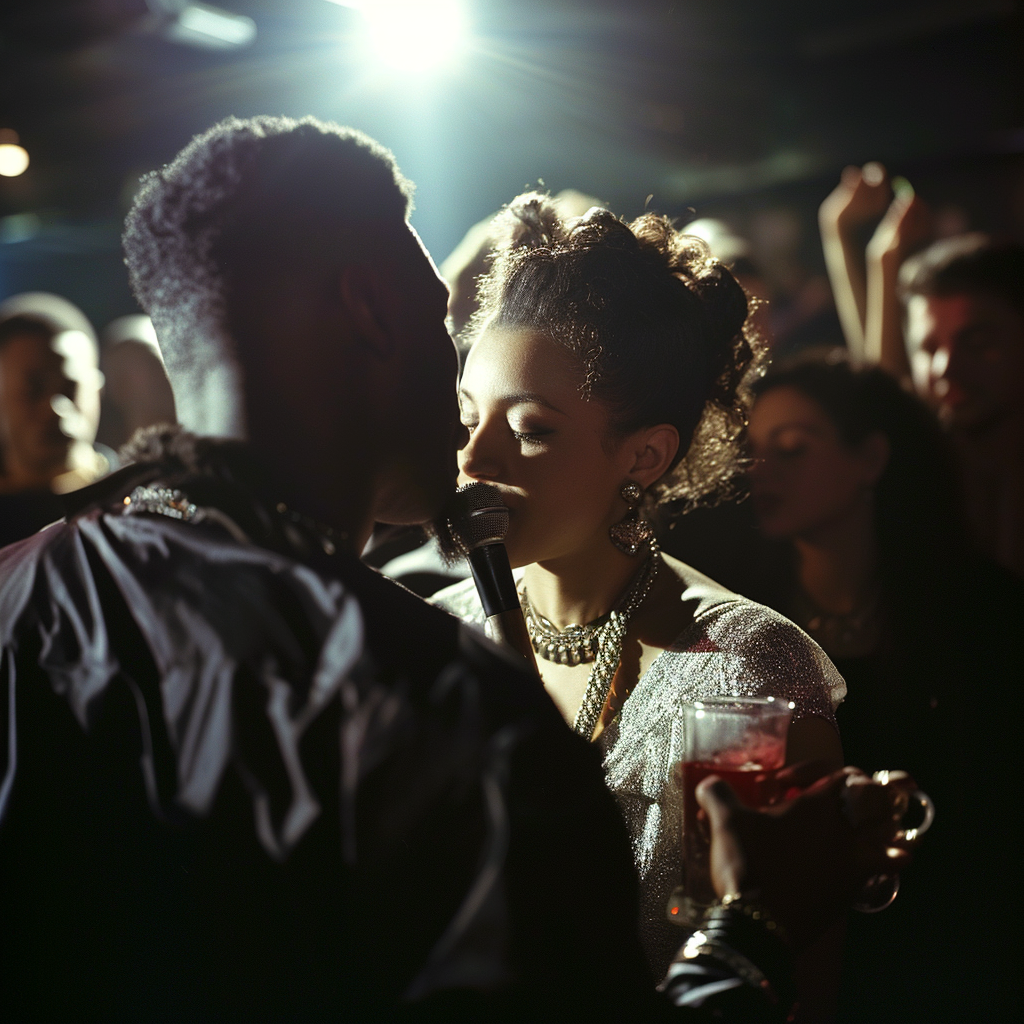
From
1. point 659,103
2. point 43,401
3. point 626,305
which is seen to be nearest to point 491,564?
point 626,305

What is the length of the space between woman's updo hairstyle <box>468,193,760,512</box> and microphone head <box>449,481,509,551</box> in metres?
0.27

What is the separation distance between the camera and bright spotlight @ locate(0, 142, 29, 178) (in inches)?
163

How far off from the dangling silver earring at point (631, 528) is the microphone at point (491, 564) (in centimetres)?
28

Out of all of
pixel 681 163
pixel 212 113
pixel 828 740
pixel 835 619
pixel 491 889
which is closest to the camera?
pixel 491 889

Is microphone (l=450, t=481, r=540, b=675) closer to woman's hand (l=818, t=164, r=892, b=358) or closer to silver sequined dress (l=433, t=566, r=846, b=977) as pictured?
silver sequined dress (l=433, t=566, r=846, b=977)

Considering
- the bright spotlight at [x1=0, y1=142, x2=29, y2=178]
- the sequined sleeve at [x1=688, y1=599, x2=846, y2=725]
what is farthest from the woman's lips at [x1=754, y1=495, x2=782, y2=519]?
the bright spotlight at [x1=0, y1=142, x2=29, y2=178]

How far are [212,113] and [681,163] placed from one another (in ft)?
7.80

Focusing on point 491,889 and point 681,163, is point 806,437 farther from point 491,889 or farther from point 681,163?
point 681,163

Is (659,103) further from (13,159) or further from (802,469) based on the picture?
(802,469)

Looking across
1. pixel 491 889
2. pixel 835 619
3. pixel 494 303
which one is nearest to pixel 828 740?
pixel 835 619

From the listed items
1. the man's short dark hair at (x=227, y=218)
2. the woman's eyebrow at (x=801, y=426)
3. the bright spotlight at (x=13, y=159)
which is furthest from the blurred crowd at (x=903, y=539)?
the bright spotlight at (x=13, y=159)

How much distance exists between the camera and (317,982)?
84 cm

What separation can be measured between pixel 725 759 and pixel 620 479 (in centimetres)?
59

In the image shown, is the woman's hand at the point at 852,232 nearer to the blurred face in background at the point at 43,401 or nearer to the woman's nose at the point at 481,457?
the woman's nose at the point at 481,457
